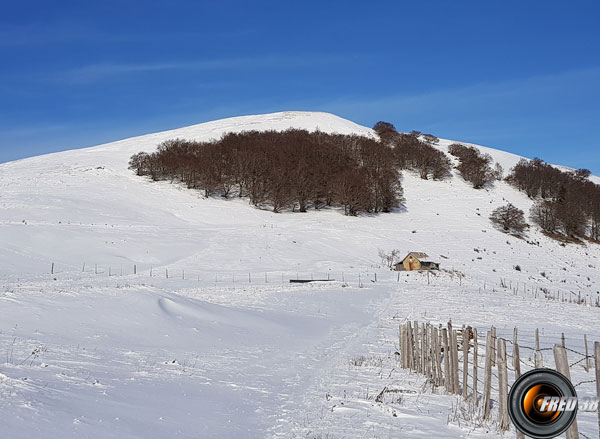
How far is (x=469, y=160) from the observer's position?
101 metres

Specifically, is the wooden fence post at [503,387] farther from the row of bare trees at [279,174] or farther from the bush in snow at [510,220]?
the bush in snow at [510,220]

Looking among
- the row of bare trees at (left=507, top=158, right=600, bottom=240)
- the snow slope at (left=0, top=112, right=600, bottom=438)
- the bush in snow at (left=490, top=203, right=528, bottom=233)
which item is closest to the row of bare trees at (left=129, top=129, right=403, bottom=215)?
the snow slope at (left=0, top=112, right=600, bottom=438)

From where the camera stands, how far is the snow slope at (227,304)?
8602mm

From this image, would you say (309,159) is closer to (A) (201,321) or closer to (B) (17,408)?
(A) (201,321)

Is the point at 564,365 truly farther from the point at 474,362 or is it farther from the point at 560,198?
the point at 560,198

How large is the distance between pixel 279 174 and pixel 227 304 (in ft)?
163

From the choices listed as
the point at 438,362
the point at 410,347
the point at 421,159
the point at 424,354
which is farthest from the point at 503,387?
the point at 421,159

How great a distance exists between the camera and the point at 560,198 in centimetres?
9044

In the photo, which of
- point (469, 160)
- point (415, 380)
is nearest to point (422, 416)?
point (415, 380)

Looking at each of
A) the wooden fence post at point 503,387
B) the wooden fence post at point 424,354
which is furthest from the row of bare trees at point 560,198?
the wooden fence post at point 503,387

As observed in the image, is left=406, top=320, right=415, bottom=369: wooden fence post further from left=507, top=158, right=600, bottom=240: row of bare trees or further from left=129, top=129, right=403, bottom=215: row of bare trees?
left=507, top=158, right=600, bottom=240: row of bare trees

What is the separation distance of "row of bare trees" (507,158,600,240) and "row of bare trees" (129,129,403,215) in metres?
24.8

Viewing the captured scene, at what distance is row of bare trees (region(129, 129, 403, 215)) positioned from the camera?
7312 centimetres

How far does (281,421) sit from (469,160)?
100851 mm
